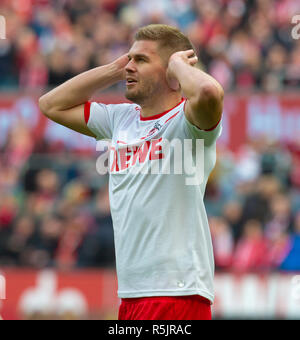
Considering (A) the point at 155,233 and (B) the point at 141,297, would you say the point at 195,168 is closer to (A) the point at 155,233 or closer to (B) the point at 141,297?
(A) the point at 155,233

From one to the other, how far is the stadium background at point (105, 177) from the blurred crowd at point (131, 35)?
0.02m

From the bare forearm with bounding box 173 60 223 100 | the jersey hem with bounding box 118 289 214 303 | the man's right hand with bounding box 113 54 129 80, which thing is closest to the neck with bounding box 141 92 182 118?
the bare forearm with bounding box 173 60 223 100

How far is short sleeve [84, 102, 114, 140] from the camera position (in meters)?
5.24

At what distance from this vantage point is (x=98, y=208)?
39.5ft

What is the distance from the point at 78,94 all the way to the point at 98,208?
6.83 metres

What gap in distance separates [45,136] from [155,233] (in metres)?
9.34

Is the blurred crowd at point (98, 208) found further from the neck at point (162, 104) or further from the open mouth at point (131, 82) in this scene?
the open mouth at point (131, 82)

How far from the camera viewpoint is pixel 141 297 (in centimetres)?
465

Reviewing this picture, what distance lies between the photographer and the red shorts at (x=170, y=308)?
458 centimetres

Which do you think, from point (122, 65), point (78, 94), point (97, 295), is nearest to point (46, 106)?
point (78, 94)

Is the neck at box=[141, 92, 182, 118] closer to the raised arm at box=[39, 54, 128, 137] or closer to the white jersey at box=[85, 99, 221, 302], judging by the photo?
the white jersey at box=[85, 99, 221, 302]

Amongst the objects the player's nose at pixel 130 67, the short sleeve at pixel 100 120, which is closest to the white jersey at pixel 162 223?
the player's nose at pixel 130 67
